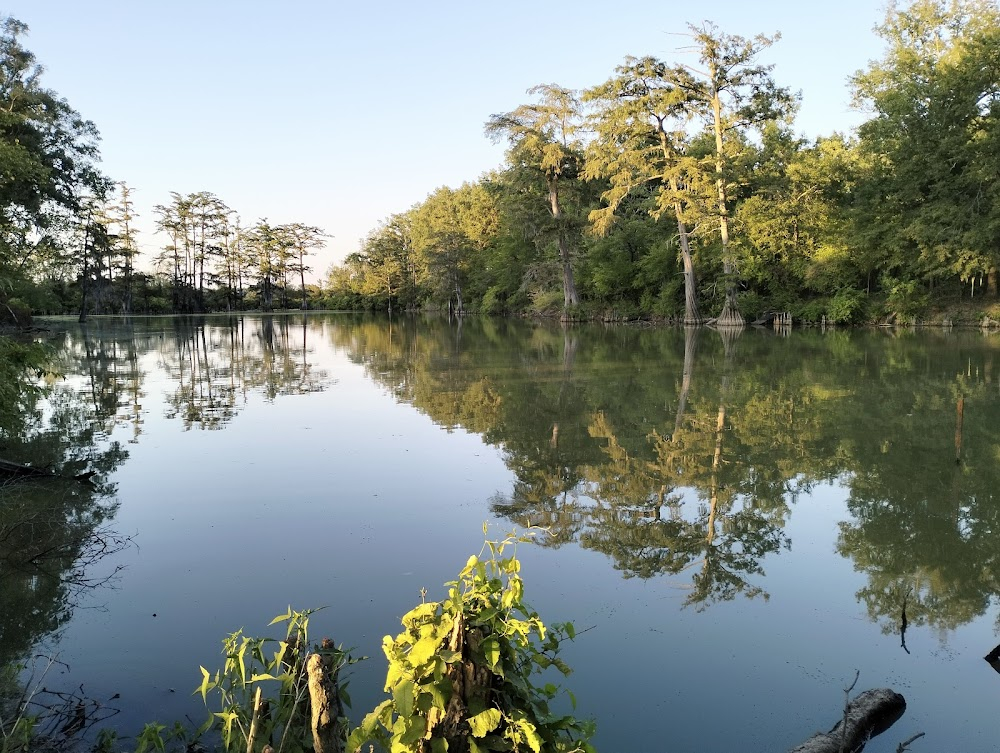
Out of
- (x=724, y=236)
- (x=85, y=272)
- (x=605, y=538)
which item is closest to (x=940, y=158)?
(x=724, y=236)

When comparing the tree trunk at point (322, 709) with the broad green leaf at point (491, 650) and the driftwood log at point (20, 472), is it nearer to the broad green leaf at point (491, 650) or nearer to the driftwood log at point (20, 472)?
the broad green leaf at point (491, 650)

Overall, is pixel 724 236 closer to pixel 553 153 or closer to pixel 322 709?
pixel 553 153

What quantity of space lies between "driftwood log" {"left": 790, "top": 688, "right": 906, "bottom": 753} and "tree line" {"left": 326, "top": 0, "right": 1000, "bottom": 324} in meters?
29.3

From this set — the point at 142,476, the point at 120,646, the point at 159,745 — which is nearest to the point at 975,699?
the point at 159,745

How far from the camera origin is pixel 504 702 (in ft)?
6.71

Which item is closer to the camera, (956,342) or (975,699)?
(975,699)

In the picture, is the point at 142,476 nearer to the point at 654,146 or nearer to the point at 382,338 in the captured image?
the point at 382,338

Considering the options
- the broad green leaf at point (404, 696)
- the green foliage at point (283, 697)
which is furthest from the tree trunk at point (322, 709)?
the broad green leaf at point (404, 696)

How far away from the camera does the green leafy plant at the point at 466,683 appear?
75.9 inches

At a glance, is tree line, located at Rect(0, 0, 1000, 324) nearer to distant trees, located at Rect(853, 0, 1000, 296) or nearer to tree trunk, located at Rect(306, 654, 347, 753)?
distant trees, located at Rect(853, 0, 1000, 296)

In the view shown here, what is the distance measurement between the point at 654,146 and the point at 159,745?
34.0 meters

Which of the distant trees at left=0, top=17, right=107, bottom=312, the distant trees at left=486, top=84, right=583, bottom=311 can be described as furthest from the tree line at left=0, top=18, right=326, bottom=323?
the distant trees at left=486, top=84, right=583, bottom=311

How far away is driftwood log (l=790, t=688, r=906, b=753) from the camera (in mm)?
2837

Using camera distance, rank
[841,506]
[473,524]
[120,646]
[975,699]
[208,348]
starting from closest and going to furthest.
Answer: [975,699] < [120,646] < [473,524] < [841,506] < [208,348]
